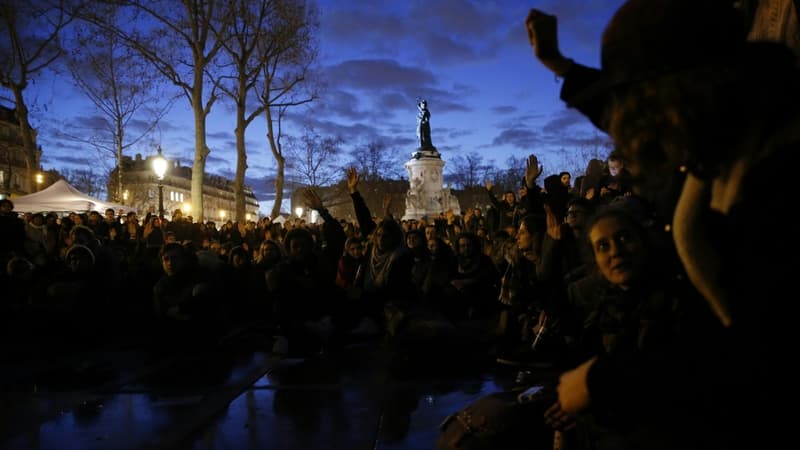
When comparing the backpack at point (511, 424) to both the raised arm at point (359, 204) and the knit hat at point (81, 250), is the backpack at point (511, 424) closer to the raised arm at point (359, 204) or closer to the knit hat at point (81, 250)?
the raised arm at point (359, 204)

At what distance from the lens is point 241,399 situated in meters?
4.59

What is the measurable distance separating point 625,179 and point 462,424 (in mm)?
1305

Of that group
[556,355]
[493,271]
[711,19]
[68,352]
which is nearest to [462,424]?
[711,19]

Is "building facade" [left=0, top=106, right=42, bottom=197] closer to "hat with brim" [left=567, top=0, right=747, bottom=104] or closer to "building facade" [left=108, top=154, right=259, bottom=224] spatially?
"building facade" [left=108, top=154, right=259, bottom=224]

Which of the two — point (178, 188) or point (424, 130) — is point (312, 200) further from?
point (178, 188)

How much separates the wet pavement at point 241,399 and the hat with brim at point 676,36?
2.79 m

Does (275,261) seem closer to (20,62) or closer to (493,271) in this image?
(493,271)

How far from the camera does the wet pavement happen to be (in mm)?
3701

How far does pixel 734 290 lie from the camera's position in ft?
3.86

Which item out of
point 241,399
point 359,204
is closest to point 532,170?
point 359,204

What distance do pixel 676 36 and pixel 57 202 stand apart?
73.7 ft

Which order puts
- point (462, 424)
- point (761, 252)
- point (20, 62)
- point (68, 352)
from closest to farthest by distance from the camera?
point (761, 252) → point (462, 424) → point (68, 352) → point (20, 62)

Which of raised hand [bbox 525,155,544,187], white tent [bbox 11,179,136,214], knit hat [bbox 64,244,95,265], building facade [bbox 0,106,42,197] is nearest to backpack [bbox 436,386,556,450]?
raised hand [bbox 525,155,544,187]

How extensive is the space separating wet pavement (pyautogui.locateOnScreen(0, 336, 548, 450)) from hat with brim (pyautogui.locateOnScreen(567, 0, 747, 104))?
2.79 meters
